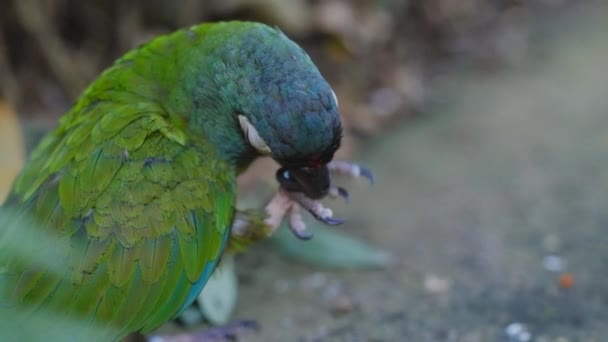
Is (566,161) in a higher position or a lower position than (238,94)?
lower

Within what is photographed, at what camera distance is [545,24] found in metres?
5.59

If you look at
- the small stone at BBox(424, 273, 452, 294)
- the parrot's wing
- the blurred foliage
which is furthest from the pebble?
the blurred foliage

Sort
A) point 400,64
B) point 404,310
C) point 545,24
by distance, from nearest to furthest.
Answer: point 404,310 → point 400,64 → point 545,24

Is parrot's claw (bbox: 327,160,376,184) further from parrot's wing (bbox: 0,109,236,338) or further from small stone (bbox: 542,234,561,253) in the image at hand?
small stone (bbox: 542,234,561,253)

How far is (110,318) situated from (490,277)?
1409mm

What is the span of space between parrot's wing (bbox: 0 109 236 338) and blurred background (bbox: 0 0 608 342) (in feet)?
2.01

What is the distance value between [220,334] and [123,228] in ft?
2.17

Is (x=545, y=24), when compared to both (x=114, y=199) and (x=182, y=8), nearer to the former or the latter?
(x=182, y=8)

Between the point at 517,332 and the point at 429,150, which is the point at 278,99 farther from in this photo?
the point at 429,150

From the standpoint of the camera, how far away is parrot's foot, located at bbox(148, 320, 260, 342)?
3148 millimetres

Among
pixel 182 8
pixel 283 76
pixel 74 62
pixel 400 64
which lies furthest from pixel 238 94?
pixel 400 64

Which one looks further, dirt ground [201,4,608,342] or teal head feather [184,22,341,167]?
dirt ground [201,4,608,342]

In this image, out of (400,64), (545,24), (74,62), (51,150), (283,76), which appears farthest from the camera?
(545,24)

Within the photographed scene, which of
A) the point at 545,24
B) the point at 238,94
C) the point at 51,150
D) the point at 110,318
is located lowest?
the point at 545,24
